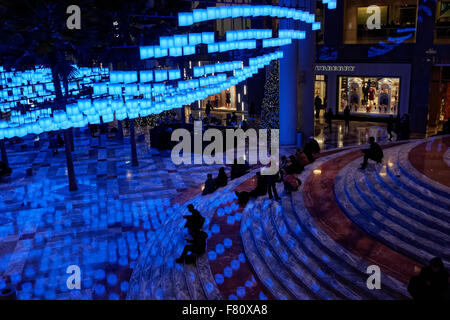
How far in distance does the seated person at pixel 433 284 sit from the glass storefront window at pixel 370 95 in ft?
61.2

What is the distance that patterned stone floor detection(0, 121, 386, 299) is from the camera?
8617 mm

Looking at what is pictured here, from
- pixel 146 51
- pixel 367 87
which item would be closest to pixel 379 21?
pixel 367 87

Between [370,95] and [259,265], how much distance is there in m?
18.2

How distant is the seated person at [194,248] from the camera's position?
832 centimetres

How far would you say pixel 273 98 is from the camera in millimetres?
18297

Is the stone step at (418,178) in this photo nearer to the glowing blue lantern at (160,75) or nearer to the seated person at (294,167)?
the seated person at (294,167)

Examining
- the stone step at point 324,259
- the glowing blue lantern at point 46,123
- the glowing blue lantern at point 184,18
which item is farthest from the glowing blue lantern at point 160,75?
the stone step at point 324,259

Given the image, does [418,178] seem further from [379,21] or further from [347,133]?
[379,21]

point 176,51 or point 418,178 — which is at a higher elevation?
point 176,51

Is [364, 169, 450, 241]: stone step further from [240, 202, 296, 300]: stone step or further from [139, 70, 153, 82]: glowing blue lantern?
[139, 70, 153, 82]: glowing blue lantern

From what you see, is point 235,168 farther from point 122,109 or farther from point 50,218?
point 50,218

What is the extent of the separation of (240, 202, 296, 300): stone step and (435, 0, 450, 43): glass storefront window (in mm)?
15216

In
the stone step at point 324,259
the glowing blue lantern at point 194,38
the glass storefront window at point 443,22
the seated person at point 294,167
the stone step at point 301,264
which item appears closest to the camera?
the stone step at point 324,259
